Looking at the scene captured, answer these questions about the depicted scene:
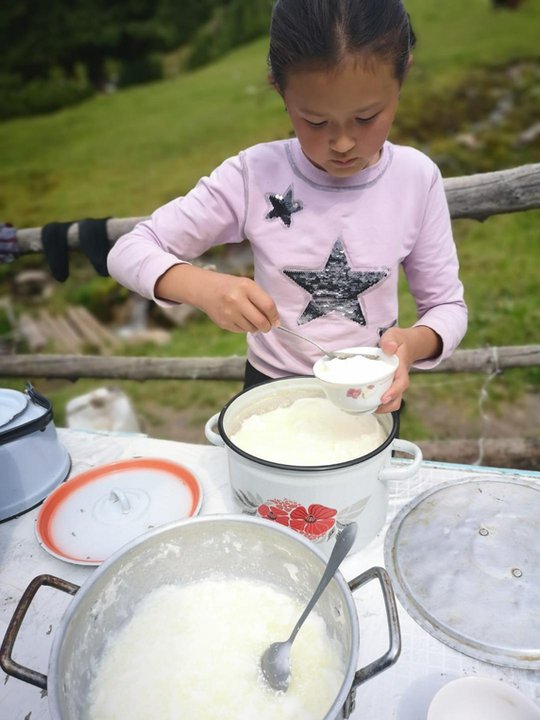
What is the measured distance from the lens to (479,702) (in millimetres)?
796

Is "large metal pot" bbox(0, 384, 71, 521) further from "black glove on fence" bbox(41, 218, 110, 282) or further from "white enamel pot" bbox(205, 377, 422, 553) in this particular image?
"black glove on fence" bbox(41, 218, 110, 282)

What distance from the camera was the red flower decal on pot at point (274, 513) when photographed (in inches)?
39.7

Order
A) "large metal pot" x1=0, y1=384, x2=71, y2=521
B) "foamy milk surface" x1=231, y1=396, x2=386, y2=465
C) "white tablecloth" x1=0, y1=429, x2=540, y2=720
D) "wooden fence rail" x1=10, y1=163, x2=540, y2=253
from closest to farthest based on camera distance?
"white tablecloth" x1=0, y1=429, x2=540, y2=720, "foamy milk surface" x1=231, y1=396, x2=386, y2=465, "large metal pot" x1=0, y1=384, x2=71, y2=521, "wooden fence rail" x1=10, y1=163, x2=540, y2=253

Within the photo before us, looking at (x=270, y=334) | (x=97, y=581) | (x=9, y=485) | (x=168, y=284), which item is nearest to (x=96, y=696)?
(x=97, y=581)

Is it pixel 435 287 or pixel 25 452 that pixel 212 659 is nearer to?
pixel 25 452

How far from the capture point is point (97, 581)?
32.2 inches

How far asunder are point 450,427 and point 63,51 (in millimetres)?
12497

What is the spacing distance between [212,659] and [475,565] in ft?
1.78

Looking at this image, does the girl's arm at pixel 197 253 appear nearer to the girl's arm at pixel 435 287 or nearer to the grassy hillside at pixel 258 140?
the girl's arm at pixel 435 287

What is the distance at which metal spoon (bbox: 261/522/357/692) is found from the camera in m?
0.77

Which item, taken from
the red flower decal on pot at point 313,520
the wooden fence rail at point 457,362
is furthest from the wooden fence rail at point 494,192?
the red flower decal on pot at point 313,520

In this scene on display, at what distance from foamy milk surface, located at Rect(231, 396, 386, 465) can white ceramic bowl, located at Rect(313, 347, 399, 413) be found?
0.28 feet

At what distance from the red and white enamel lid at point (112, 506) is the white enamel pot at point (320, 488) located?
0.26 m

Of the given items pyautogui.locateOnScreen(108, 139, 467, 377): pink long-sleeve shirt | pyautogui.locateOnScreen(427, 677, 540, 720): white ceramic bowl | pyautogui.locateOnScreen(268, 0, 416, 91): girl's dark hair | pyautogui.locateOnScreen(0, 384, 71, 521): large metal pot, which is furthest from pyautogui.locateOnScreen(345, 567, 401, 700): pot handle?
pyautogui.locateOnScreen(268, 0, 416, 91): girl's dark hair
